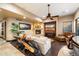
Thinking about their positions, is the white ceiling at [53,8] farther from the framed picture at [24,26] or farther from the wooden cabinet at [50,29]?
the framed picture at [24,26]

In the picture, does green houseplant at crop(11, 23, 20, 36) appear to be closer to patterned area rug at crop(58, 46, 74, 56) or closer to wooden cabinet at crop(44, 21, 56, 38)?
wooden cabinet at crop(44, 21, 56, 38)

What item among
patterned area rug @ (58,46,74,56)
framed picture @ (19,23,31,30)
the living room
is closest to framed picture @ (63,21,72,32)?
the living room

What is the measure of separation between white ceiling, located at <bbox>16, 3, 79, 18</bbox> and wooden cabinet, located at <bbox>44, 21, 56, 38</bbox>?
10.6 inches

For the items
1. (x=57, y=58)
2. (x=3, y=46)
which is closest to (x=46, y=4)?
(x=57, y=58)

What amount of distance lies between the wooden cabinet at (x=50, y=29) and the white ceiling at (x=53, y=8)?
27cm

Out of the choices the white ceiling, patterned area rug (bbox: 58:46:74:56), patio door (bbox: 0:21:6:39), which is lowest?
patterned area rug (bbox: 58:46:74:56)

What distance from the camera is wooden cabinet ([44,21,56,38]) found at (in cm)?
231

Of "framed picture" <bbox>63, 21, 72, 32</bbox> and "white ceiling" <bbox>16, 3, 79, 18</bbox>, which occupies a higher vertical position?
"white ceiling" <bbox>16, 3, 79, 18</bbox>

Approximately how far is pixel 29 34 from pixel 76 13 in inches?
50.0

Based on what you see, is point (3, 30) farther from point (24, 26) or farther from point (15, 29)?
point (24, 26)

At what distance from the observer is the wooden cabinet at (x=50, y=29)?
2.31 m

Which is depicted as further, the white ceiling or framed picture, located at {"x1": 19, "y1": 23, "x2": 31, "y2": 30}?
framed picture, located at {"x1": 19, "y1": 23, "x2": 31, "y2": 30}

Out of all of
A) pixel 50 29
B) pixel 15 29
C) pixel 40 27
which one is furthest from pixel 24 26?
pixel 50 29

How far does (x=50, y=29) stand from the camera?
2326 mm
